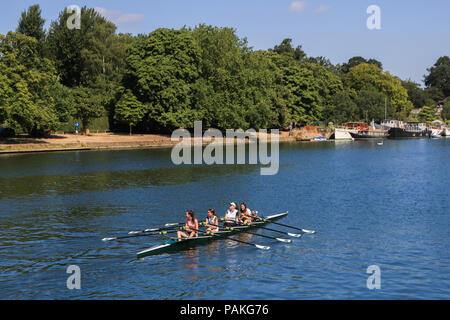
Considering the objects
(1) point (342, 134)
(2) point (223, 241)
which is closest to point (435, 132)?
(1) point (342, 134)

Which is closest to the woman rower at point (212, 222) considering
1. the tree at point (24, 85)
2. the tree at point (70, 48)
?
the tree at point (24, 85)

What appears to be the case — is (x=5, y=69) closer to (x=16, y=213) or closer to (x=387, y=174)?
(x=16, y=213)

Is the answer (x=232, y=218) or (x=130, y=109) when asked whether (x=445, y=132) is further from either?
(x=232, y=218)

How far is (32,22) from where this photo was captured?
11625 centimetres

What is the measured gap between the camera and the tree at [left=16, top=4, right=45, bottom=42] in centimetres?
11538

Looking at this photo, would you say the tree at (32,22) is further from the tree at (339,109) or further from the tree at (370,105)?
the tree at (370,105)

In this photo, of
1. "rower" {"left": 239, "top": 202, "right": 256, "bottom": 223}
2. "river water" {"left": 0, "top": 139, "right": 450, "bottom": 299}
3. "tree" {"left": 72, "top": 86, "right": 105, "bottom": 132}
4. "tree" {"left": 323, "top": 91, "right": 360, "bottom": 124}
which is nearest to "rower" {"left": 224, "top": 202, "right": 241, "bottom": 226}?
"rower" {"left": 239, "top": 202, "right": 256, "bottom": 223}

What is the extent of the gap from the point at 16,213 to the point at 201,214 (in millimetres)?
15343

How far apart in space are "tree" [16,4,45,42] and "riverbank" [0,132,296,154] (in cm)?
2717

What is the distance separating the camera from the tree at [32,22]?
379 feet

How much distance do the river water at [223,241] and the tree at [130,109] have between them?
43237 mm

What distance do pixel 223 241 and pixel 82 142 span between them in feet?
256

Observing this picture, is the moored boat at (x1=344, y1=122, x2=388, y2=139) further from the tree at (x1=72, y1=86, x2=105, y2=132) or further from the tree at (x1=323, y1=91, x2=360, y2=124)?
the tree at (x1=72, y1=86, x2=105, y2=132)
